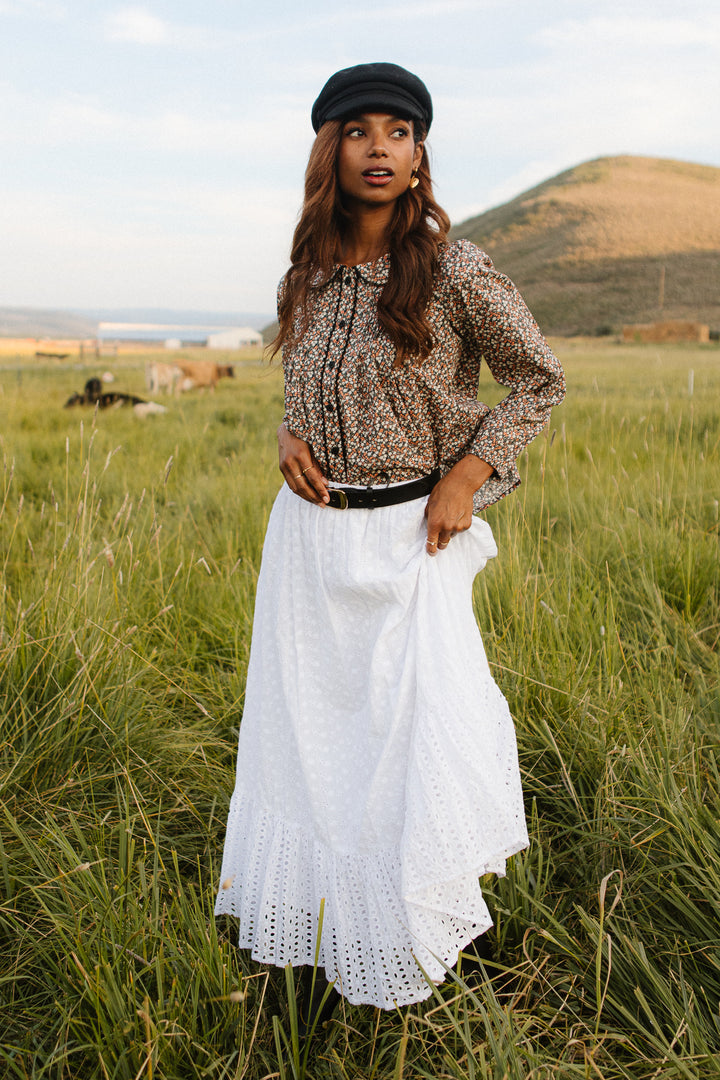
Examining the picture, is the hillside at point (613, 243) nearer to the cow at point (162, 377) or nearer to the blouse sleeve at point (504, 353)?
the cow at point (162, 377)

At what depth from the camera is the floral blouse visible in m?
1.38

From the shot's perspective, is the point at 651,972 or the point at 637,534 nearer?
the point at 651,972

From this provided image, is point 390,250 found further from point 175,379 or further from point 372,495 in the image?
point 175,379

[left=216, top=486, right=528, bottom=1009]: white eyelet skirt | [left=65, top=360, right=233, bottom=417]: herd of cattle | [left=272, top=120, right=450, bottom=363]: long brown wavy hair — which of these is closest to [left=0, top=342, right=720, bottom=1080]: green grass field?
[left=216, top=486, right=528, bottom=1009]: white eyelet skirt

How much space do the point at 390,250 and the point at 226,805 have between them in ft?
4.84

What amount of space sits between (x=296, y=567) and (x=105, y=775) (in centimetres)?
88

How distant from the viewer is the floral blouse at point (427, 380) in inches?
54.3

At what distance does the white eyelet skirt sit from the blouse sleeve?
19 centimetres

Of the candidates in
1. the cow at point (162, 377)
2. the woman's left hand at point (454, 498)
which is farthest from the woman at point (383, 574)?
the cow at point (162, 377)

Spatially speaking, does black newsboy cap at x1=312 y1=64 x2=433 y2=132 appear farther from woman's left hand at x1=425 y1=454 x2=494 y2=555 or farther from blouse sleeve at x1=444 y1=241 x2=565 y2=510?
woman's left hand at x1=425 y1=454 x2=494 y2=555

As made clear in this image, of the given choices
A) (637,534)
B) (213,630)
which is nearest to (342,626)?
(213,630)

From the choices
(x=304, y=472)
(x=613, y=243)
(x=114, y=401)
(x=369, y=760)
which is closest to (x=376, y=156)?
(x=304, y=472)

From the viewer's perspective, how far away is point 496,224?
240 ft

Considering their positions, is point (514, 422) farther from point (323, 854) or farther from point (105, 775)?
point (105, 775)
